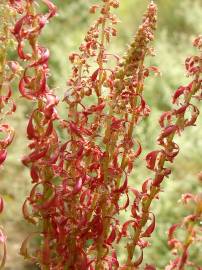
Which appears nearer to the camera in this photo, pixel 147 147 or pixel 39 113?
pixel 39 113

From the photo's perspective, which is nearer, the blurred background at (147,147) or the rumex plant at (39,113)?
the rumex plant at (39,113)

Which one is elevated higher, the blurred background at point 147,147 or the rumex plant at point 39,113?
the blurred background at point 147,147

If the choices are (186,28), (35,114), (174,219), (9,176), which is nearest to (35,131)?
(35,114)

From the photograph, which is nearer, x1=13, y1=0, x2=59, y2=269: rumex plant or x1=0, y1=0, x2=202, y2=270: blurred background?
x1=13, y1=0, x2=59, y2=269: rumex plant

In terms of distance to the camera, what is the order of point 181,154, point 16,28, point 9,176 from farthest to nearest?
point 9,176 → point 181,154 → point 16,28

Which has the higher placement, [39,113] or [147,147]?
[147,147]

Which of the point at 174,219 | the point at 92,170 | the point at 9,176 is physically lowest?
the point at 92,170

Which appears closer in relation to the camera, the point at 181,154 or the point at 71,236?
the point at 71,236

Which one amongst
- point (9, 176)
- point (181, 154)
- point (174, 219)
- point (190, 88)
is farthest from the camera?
point (9, 176)

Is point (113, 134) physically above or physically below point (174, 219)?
below

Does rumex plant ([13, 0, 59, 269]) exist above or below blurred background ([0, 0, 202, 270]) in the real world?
below

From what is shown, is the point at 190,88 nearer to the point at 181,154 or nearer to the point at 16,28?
the point at 16,28
